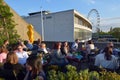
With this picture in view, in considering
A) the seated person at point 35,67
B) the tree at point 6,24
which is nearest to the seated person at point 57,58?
the seated person at point 35,67

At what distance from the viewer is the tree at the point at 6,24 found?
2150 cm

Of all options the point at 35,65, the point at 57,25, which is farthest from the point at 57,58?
the point at 57,25

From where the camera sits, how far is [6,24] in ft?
72.7

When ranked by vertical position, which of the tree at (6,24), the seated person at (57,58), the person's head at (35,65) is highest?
the tree at (6,24)

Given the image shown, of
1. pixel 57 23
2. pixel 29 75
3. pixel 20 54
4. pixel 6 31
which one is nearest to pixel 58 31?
pixel 57 23

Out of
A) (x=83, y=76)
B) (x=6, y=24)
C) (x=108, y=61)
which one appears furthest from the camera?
(x=6, y=24)

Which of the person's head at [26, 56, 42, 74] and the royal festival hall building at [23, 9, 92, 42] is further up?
the royal festival hall building at [23, 9, 92, 42]

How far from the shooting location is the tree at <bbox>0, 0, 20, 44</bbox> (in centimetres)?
2150

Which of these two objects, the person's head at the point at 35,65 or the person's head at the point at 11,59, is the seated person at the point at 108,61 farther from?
the person's head at the point at 35,65

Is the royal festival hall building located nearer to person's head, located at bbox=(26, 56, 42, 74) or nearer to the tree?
the tree

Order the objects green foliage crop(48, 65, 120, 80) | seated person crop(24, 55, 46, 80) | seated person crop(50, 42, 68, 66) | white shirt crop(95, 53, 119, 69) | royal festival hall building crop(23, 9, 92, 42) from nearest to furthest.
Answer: green foliage crop(48, 65, 120, 80), seated person crop(24, 55, 46, 80), white shirt crop(95, 53, 119, 69), seated person crop(50, 42, 68, 66), royal festival hall building crop(23, 9, 92, 42)

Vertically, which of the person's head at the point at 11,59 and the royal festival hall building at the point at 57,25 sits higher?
the royal festival hall building at the point at 57,25

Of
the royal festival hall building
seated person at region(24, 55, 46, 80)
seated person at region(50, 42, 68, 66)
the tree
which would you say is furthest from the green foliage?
the royal festival hall building

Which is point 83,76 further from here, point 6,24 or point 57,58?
point 6,24
